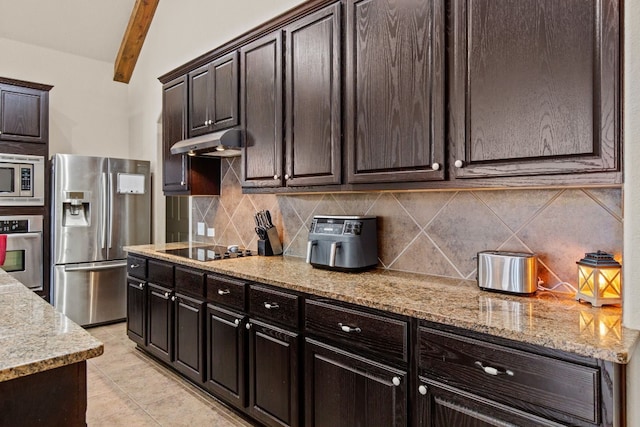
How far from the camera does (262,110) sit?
8.71 ft

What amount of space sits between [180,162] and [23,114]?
194 centimetres

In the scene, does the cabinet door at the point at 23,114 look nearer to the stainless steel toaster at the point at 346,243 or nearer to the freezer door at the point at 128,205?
the freezer door at the point at 128,205

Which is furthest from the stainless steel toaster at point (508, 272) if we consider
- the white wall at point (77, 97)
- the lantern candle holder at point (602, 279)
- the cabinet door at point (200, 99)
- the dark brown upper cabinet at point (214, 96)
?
the white wall at point (77, 97)

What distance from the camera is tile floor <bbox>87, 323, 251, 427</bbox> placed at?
7.90 feet

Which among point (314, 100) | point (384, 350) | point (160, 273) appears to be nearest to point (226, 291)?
point (160, 273)

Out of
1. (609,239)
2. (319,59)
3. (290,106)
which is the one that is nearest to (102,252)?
(290,106)

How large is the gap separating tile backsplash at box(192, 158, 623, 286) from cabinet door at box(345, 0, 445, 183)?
35cm

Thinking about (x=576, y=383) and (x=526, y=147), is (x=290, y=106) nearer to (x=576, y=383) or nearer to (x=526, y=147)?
(x=526, y=147)

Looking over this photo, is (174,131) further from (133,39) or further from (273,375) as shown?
(273,375)

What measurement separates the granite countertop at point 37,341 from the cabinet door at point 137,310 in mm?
1782

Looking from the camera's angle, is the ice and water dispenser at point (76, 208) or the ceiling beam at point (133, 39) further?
the ceiling beam at point (133, 39)

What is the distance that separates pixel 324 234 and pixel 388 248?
39 centimetres

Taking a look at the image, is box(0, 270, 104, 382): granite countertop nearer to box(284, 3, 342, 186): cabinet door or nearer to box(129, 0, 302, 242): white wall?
box(284, 3, 342, 186): cabinet door

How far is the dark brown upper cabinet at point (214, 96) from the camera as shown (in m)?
2.89
